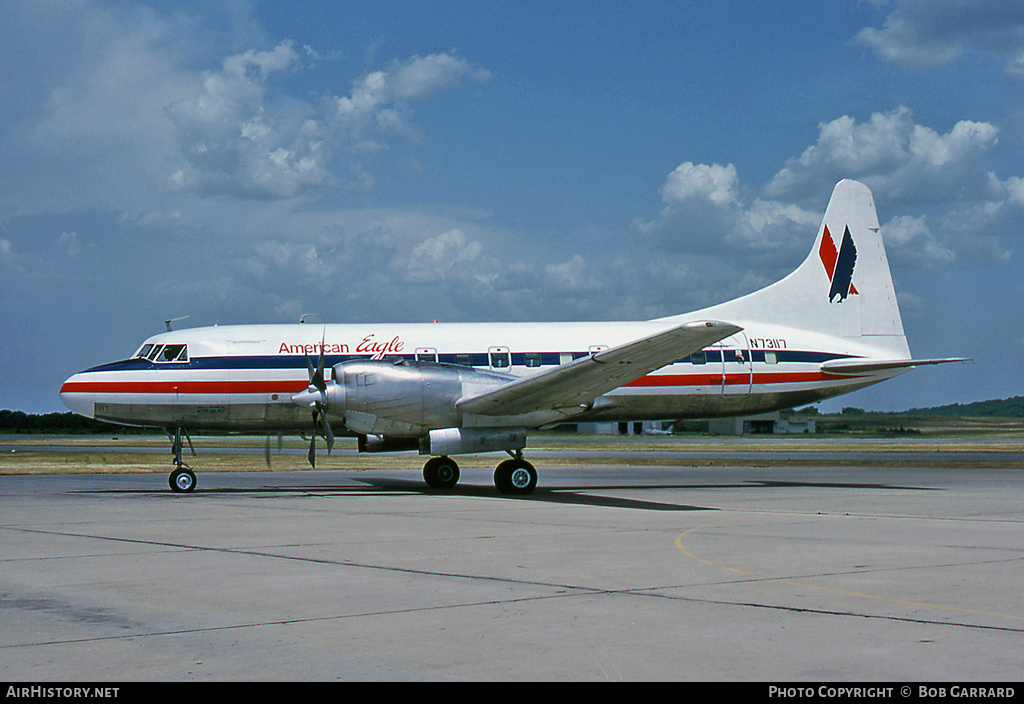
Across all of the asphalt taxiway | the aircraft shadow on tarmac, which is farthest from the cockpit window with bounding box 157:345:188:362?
the asphalt taxiway

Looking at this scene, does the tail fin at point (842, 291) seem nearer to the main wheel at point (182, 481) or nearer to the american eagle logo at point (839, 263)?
the american eagle logo at point (839, 263)

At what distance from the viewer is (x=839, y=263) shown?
27844mm

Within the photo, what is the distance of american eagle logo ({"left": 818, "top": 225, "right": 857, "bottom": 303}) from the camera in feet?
90.7

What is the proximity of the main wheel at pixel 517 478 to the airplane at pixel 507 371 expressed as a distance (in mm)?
32

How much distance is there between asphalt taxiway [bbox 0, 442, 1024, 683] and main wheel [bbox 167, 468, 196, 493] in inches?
155

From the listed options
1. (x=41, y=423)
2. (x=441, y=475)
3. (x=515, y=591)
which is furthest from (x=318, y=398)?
(x=41, y=423)

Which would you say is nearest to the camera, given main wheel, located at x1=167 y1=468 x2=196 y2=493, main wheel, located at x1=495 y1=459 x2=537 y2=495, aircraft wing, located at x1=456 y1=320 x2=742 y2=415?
aircraft wing, located at x1=456 y1=320 x2=742 y2=415

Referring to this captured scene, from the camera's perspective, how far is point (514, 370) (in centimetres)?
2447

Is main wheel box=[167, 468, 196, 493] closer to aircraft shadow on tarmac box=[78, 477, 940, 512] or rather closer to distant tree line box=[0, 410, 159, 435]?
aircraft shadow on tarmac box=[78, 477, 940, 512]

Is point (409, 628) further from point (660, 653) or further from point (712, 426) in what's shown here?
point (712, 426)

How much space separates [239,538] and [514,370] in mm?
11893

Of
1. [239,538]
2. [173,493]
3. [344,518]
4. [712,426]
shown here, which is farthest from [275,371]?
[712,426]

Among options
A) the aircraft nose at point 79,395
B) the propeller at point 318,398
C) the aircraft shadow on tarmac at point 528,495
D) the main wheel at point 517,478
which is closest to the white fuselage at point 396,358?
the aircraft nose at point 79,395
